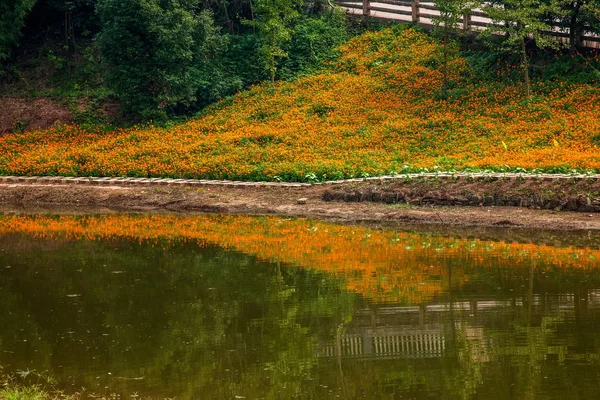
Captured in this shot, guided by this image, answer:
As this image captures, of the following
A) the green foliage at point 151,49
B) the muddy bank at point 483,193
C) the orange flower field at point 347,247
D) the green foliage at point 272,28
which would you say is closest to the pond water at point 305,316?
the orange flower field at point 347,247

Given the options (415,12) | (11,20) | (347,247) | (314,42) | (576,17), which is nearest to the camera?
(347,247)

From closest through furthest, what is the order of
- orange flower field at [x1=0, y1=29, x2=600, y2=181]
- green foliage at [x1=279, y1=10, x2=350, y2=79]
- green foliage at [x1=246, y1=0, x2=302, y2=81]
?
orange flower field at [x1=0, y1=29, x2=600, y2=181], green foliage at [x1=246, y1=0, x2=302, y2=81], green foliage at [x1=279, y1=10, x2=350, y2=79]

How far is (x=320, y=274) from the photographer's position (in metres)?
18.4

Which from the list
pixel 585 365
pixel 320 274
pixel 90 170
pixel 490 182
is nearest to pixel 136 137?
pixel 90 170

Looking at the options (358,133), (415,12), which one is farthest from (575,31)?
(415,12)

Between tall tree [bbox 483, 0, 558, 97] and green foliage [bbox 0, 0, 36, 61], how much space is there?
21.4 metres

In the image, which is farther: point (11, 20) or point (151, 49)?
point (11, 20)

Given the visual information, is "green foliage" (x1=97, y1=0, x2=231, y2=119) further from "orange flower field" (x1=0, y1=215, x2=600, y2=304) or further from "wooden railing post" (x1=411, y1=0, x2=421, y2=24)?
"orange flower field" (x1=0, y1=215, x2=600, y2=304)

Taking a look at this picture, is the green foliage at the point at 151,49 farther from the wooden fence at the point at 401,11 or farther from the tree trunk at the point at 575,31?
the tree trunk at the point at 575,31

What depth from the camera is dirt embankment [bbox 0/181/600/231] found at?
24.2 meters

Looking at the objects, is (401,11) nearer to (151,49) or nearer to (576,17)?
(576,17)

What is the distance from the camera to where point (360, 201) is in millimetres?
27625

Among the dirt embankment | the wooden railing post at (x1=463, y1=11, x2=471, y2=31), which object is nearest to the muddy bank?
the dirt embankment

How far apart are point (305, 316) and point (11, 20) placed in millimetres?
32612
